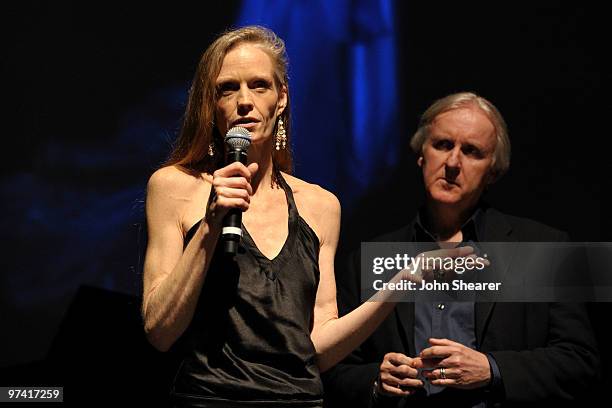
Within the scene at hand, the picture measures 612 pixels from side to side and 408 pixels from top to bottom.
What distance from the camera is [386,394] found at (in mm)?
2207

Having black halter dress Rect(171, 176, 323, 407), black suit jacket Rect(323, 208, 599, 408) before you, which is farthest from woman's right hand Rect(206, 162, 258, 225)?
black suit jacket Rect(323, 208, 599, 408)

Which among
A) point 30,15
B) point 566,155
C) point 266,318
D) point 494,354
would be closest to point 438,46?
point 566,155

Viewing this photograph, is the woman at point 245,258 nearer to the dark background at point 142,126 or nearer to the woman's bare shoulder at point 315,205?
the woman's bare shoulder at point 315,205

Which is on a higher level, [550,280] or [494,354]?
[550,280]

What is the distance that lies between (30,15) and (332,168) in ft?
3.83

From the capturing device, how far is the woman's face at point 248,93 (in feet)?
5.88

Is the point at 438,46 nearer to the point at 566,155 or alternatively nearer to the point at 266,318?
the point at 566,155

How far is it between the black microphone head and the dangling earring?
29 centimetres

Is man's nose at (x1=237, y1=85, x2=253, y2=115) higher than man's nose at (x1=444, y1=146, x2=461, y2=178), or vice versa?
man's nose at (x1=444, y1=146, x2=461, y2=178)

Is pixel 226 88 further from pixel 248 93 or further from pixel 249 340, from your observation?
pixel 249 340

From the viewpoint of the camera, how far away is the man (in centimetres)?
220

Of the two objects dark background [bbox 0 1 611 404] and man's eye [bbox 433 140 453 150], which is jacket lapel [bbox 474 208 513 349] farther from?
dark background [bbox 0 1 611 404]

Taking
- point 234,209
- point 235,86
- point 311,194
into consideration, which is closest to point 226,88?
point 235,86

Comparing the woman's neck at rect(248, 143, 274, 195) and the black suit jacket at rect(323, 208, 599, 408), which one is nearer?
the woman's neck at rect(248, 143, 274, 195)
